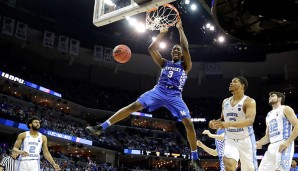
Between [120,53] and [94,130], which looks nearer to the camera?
[94,130]

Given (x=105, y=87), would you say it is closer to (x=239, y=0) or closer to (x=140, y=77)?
(x=140, y=77)

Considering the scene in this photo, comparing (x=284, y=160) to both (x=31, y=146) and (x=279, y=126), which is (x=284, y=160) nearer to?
(x=279, y=126)

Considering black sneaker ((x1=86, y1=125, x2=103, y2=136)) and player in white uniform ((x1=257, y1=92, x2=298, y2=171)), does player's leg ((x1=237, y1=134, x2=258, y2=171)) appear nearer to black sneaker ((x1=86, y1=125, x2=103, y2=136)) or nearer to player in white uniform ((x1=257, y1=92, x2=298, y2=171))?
player in white uniform ((x1=257, y1=92, x2=298, y2=171))

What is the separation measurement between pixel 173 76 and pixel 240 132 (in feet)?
6.01

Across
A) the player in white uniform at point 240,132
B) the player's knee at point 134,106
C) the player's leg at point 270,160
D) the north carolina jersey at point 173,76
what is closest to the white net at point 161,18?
the north carolina jersey at point 173,76

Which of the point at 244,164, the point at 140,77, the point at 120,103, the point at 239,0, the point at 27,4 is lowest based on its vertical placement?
the point at 244,164

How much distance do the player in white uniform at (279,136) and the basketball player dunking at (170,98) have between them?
1325 millimetres

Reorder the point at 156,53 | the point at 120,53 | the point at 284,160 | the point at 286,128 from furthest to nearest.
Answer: the point at 120,53
the point at 156,53
the point at 286,128
the point at 284,160

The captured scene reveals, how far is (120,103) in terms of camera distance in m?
37.6

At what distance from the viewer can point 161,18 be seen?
348 inches

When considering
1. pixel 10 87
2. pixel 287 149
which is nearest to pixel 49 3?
pixel 10 87

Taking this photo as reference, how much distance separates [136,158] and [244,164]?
34398mm

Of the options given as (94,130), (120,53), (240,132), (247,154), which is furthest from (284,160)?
(120,53)

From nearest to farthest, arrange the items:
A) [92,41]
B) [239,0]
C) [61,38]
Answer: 1. [239,0]
2. [61,38]
3. [92,41]
